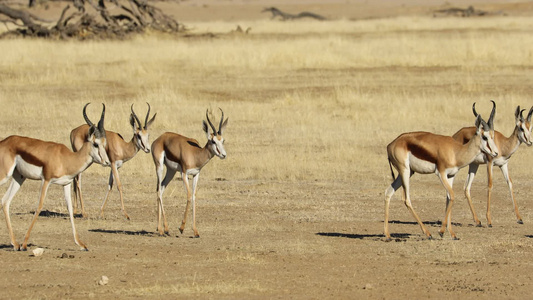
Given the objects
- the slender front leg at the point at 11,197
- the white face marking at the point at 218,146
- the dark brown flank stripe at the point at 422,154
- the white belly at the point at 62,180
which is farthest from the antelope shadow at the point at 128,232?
the dark brown flank stripe at the point at 422,154

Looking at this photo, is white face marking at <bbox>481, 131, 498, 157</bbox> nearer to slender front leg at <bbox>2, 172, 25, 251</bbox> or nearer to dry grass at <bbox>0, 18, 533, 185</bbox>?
slender front leg at <bbox>2, 172, 25, 251</bbox>

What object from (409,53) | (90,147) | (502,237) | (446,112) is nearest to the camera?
(90,147)

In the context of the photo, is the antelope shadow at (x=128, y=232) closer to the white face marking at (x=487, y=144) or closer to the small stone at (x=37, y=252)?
the small stone at (x=37, y=252)

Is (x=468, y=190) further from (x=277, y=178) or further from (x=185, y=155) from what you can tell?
(x=277, y=178)

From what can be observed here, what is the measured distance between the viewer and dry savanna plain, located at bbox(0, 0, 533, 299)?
888 cm

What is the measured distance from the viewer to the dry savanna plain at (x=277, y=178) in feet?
29.1

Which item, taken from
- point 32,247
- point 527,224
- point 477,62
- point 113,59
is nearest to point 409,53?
point 477,62

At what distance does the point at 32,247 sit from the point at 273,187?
5.13m

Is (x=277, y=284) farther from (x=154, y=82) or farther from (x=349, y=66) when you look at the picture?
(x=349, y=66)

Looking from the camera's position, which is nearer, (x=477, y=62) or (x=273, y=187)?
(x=273, y=187)

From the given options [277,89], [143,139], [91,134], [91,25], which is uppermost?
[91,25]

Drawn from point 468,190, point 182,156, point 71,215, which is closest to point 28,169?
point 71,215

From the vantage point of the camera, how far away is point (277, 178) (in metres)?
15.2

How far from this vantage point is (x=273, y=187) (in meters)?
14.4
